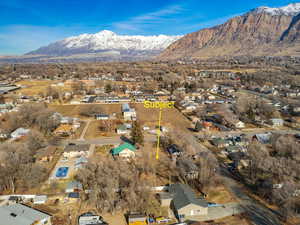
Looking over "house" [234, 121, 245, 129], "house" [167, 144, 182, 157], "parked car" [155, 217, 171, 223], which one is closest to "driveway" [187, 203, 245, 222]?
"parked car" [155, 217, 171, 223]

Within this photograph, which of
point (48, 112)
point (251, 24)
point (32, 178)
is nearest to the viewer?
point (32, 178)

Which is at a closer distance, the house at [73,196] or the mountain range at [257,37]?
the house at [73,196]

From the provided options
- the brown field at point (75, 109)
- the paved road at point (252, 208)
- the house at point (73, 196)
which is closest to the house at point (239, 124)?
the paved road at point (252, 208)

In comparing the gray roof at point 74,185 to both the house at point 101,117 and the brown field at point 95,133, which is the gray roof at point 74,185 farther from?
the house at point 101,117

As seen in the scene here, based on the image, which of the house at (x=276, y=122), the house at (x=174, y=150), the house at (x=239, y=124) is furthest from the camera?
the house at (x=276, y=122)

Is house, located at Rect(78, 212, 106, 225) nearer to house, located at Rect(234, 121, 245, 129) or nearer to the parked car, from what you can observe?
the parked car

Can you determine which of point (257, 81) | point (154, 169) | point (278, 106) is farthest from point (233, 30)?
point (154, 169)

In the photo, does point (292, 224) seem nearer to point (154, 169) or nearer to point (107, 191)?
point (154, 169)
